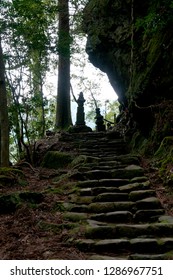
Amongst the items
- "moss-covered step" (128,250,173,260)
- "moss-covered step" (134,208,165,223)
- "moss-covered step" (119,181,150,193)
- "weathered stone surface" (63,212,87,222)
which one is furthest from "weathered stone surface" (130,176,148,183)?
"moss-covered step" (128,250,173,260)

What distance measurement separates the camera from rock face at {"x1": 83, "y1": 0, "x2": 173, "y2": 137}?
8.88 m

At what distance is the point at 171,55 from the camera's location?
8.82 meters

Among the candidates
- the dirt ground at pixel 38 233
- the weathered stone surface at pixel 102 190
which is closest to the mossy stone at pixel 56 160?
the dirt ground at pixel 38 233

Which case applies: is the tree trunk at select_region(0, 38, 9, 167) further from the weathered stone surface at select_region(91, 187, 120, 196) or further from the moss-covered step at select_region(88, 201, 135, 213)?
the moss-covered step at select_region(88, 201, 135, 213)

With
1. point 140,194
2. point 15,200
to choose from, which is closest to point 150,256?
point 140,194

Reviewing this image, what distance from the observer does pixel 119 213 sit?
561 centimetres

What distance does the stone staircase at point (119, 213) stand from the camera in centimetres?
453

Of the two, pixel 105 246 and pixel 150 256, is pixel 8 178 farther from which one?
pixel 150 256

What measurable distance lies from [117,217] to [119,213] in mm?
80

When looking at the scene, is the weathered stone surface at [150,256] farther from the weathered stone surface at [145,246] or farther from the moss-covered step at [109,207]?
the moss-covered step at [109,207]

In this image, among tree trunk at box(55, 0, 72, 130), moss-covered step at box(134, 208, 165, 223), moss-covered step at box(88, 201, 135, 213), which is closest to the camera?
moss-covered step at box(134, 208, 165, 223)

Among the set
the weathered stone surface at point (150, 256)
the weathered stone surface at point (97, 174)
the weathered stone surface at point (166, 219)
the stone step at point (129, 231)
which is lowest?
the weathered stone surface at point (150, 256)
